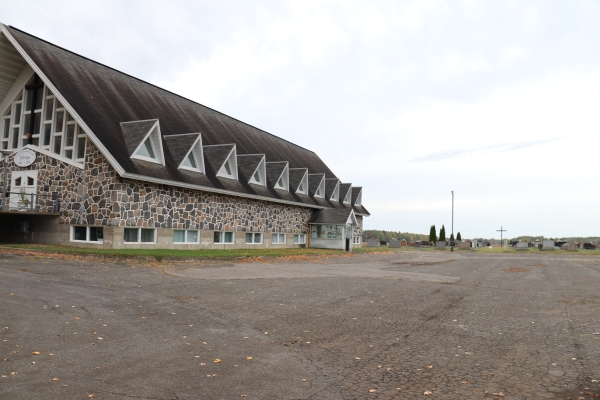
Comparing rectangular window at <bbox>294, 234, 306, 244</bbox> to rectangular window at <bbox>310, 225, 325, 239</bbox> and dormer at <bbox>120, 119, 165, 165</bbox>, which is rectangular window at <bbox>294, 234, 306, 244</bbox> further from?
dormer at <bbox>120, 119, 165, 165</bbox>

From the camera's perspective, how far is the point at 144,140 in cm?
2303

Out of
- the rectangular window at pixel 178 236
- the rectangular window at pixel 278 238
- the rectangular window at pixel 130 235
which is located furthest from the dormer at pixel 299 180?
the rectangular window at pixel 130 235

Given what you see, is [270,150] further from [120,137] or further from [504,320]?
[504,320]

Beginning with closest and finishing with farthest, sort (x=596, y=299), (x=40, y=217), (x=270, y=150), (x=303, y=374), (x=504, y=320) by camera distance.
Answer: (x=303, y=374) → (x=504, y=320) → (x=596, y=299) → (x=40, y=217) → (x=270, y=150)

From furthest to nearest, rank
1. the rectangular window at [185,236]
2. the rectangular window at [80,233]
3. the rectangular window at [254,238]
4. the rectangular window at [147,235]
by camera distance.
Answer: the rectangular window at [254,238] → the rectangular window at [185,236] → the rectangular window at [147,235] → the rectangular window at [80,233]

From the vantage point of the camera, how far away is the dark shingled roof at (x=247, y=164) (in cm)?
3200

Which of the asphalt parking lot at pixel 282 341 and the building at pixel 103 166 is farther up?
the building at pixel 103 166

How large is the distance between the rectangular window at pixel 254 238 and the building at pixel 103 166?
87 millimetres

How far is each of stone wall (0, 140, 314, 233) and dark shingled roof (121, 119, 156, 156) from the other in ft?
4.75

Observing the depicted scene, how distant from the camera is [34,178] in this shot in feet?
79.2

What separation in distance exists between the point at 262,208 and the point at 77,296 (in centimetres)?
2351

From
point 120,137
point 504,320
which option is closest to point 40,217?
point 120,137

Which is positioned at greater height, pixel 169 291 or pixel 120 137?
pixel 120 137

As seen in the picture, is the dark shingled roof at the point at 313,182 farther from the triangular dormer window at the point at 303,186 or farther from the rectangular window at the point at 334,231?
the rectangular window at the point at 334,231
